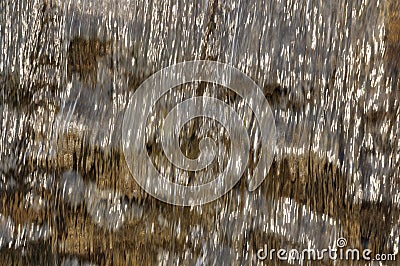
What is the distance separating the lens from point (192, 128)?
0.63 metres

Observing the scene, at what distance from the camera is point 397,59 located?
617mm

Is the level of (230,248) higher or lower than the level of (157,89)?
lower

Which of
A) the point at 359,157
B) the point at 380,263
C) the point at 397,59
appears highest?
the point at 397,59

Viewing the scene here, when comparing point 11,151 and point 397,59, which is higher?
point 397,59

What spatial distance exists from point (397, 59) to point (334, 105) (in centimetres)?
8

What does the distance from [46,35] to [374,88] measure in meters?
0.36

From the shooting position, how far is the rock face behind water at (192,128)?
621 mm

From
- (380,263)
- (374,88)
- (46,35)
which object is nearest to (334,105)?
(374,88)

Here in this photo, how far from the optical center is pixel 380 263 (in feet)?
2.05

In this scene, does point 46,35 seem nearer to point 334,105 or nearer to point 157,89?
point 157,89

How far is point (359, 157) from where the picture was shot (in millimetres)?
621

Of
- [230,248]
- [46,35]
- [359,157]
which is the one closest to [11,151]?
[46,35]

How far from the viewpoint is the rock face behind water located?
2.04 feet

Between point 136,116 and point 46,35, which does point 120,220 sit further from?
point 46,35
